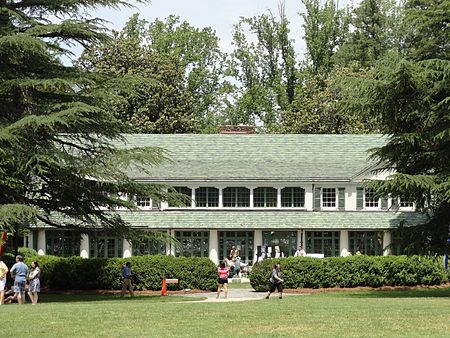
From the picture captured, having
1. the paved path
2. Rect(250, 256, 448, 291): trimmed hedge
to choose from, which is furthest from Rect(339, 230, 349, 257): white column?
the paved path

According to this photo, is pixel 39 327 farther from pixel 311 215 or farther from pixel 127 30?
pixel 127 30

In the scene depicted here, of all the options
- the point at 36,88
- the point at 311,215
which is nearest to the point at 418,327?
the point at 36,88

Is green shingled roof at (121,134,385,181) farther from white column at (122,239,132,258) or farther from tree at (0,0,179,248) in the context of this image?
tree at (0,0,179,248)

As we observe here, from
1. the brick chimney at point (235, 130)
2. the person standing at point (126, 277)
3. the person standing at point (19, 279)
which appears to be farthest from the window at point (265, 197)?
the person standing at point (19, 279)

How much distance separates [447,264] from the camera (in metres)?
42.7

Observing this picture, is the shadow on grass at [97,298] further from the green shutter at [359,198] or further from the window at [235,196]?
the green shutter at [359,198]

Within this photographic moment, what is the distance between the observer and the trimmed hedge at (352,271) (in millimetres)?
42156

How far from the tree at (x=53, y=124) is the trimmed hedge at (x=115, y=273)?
3.86 m

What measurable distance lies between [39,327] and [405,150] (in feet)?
55.0

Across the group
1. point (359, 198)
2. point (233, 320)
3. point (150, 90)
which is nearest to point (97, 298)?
point (233, 320)

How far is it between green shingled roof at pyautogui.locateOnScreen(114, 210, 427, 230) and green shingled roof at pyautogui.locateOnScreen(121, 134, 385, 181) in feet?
6.74

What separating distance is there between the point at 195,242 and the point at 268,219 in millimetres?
4453

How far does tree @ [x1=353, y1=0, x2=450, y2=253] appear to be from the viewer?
33.1 meters

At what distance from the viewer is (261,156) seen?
201 feet
